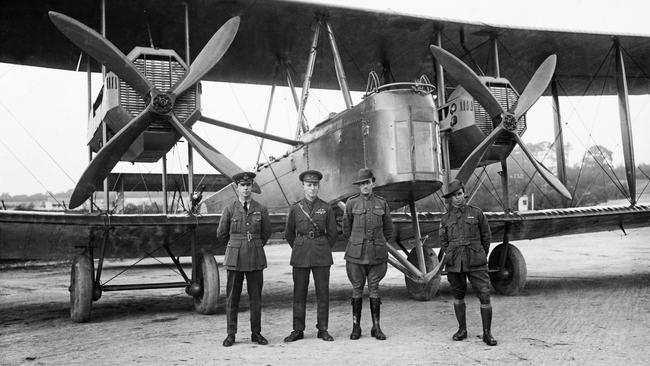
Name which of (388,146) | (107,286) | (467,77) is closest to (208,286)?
(107,286)

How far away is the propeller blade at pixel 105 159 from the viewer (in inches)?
294

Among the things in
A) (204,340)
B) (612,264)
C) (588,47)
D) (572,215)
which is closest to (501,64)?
(588,47)

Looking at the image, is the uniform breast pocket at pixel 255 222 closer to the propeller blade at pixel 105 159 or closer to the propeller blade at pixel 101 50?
the propeller blade at pixel 105 159

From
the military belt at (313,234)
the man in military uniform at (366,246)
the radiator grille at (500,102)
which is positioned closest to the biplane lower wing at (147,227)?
the radiator grille at (500,102)

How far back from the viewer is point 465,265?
5.89 metres

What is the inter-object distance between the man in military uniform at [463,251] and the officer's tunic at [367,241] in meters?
0.73

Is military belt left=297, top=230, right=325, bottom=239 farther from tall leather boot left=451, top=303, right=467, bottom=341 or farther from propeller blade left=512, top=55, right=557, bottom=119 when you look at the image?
propeller blade left=512, top=55, right=557, bottom=119

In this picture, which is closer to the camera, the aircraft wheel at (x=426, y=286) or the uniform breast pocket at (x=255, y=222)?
the uniform breast pocket at (x=255, y=222)

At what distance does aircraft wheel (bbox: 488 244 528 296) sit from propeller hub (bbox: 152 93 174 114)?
677 cm

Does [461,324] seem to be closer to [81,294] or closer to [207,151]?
[207,151]

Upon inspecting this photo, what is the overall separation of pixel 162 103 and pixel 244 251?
116 inches

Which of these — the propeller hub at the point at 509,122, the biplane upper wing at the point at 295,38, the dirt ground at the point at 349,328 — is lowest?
the dirt ground at the point at 349,328

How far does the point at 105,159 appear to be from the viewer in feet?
24.9

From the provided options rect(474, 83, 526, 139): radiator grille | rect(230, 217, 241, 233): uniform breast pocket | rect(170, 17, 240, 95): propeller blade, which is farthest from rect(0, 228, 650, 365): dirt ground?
rect(170, 17, 240, 95): propeller blade
